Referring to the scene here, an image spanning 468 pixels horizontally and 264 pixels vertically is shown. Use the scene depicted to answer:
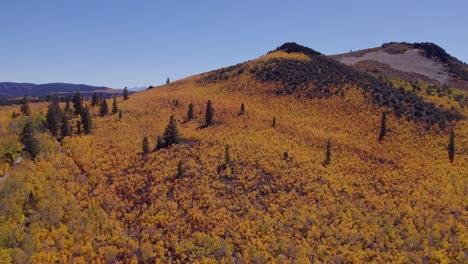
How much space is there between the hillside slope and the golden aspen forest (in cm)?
3886

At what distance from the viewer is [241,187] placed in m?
56.8

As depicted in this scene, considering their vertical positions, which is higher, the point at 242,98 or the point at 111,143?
the point at 242,98

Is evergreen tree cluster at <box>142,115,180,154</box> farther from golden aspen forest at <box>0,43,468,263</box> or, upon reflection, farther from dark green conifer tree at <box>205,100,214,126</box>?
dark green conifer tree at <box>205,100,214,126</box>

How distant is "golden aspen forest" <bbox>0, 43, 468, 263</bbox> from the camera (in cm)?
4516

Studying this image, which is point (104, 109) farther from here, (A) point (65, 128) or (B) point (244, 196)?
(B) point (244, 196)

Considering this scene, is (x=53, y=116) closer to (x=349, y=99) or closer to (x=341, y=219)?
(x=341, y=219)

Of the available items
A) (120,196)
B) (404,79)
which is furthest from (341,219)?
(404,79)

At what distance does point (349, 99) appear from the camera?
96.1 meters

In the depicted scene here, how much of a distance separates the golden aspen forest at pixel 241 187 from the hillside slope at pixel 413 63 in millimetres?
38864

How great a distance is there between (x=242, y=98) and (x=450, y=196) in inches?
2286

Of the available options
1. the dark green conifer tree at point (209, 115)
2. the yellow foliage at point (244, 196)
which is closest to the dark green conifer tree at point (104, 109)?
the yellow foliage at point (244, 196)

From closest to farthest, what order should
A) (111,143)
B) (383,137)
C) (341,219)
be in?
(341,219)
(111,143)
(383,137)

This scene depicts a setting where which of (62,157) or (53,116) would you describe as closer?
(62,157)

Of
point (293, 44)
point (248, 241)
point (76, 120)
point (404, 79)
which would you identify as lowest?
point (248, 241)
